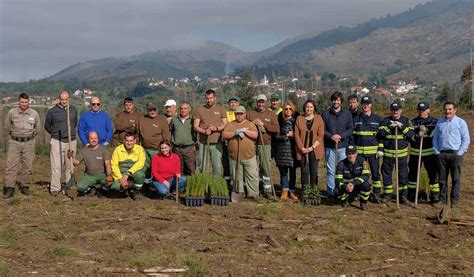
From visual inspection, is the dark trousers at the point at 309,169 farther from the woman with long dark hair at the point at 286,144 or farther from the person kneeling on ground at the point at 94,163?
the person kneeling on ground at the point at 94,163

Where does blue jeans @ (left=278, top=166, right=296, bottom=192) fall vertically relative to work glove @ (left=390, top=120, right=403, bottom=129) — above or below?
below

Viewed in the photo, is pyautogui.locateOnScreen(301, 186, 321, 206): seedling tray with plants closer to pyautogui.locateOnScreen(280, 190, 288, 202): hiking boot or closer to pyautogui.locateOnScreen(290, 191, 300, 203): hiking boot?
pyautogui.locateOnScreen(290, 191, 300, 203): hiking boot

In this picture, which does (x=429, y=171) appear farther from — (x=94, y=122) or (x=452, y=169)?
(x=94, y=122)

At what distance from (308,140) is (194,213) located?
2.67m

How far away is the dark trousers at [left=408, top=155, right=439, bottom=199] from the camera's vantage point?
1043cm

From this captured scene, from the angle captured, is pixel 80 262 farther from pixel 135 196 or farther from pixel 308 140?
pixel 308 140

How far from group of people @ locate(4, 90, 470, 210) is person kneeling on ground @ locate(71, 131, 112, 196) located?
0.07 ft

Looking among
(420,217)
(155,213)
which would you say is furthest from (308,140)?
(155,213)

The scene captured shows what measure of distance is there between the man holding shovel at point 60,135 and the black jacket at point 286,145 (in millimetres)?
4345

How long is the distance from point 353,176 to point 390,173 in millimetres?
886

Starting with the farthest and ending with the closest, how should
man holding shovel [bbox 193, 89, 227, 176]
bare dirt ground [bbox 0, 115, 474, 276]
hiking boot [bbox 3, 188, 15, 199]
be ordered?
1. hiking boot [bbox 3, 188, 15, 199]
2. man holding shovel [bbox 193, 89, 227, 176]
3. bare dirt ground [bbox 0, 115, 474, 276]

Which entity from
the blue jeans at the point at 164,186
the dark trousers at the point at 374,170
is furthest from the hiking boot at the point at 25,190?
the dark trousers at the point at 374,170

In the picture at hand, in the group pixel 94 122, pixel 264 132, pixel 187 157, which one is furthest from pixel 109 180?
pixel 264 132

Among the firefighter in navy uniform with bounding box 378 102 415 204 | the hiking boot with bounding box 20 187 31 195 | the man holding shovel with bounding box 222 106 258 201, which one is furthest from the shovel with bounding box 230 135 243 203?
the hiking boot with bounding box 20 187 31 195
